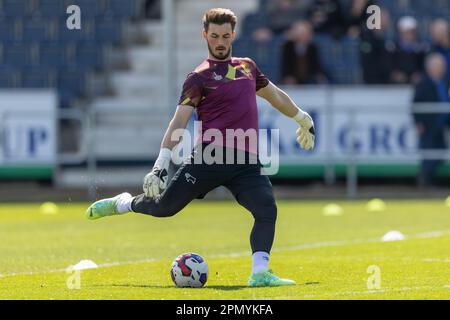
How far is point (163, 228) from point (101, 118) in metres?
8.10

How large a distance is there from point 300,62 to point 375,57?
4.70ft

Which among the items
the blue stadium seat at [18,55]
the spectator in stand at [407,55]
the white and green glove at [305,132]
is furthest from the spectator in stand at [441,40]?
the white and green glove at [305,132]

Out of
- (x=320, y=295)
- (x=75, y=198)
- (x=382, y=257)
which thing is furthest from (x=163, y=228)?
(x=320, y=295)

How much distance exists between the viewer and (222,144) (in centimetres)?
960

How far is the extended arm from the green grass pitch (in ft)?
3.79

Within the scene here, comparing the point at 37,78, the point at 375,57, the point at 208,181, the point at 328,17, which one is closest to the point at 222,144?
the point at 208,181

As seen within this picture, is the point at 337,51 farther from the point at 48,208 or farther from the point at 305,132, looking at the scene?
the point at 305,132

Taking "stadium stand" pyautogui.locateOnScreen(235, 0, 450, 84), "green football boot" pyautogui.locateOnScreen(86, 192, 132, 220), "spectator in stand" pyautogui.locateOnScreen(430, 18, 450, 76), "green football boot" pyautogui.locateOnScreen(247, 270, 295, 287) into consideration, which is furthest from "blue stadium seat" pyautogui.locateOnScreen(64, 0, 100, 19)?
"green football boot" pyautogui.locateOnScreen(247, 270, 295, 287)

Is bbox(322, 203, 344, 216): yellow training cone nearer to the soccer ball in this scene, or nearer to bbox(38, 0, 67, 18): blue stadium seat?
bbox(38, 0, 67, 18): blue stadium seat

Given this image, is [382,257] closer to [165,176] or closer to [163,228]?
[165,176]

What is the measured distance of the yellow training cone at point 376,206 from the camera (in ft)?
63.5

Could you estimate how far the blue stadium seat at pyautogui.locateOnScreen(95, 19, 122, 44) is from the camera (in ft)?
83.7

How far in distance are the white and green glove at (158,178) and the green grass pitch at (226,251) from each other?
2.43 feet

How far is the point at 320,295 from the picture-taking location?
861cm
